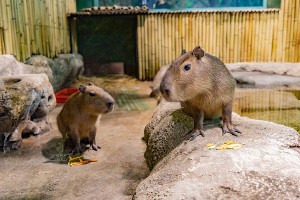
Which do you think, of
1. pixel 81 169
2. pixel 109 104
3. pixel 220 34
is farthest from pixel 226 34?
pixel 81 169

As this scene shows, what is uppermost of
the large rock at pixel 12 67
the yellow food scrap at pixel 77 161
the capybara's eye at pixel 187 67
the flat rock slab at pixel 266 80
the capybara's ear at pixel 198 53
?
the capybara's ear at pixel 198 53

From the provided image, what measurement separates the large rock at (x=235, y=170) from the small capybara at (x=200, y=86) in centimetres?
19

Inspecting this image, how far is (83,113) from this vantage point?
4527mm

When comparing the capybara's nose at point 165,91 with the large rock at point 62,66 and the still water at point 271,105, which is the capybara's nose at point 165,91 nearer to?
the still water at point 271,105

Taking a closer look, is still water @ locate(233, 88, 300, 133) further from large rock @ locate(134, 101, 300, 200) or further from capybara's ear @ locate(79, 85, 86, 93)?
capybara's ear @ locate(79, 85, 86, 93)

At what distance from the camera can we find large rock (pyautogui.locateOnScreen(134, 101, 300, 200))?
2223 mm

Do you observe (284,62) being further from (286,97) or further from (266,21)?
(286,97)

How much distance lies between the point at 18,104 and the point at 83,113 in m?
0.89

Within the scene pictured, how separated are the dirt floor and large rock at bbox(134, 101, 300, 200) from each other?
0.84 metres

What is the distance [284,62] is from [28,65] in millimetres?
6968

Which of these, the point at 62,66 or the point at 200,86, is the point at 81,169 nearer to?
the point at 200,86

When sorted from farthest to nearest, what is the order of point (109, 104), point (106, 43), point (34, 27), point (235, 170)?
point (106, 43) → point (34, 27) → point (109, 104) → point (235, 170)

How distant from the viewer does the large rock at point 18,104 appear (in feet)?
15.0

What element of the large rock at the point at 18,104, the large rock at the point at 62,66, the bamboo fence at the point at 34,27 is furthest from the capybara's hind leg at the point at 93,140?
the large rock at the point at 62,66
